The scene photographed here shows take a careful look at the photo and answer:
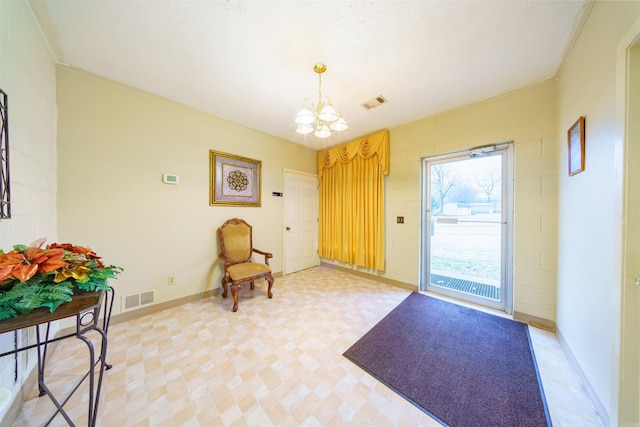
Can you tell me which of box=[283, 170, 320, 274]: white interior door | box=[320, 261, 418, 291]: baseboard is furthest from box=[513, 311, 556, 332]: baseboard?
box=[283, 170, 320, 274]: white interior door

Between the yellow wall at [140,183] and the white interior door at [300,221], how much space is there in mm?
940

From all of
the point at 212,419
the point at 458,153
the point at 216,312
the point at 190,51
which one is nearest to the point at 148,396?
the point at 212,419

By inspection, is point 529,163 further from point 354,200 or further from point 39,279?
point 39,279

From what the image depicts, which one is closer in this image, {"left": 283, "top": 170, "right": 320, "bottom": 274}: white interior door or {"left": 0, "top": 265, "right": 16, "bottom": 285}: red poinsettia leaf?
{"left": 0, "top": 265, "right": 16, "bottom": 285}: red poinsettia leaf

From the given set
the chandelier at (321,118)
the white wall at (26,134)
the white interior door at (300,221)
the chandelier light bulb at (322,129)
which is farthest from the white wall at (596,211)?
the white interior door at (300,221)

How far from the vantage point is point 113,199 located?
204 cm

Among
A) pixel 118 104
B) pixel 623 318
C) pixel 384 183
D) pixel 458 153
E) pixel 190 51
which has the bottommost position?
pixel 623 318

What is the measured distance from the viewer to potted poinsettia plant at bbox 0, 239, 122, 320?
758 mm

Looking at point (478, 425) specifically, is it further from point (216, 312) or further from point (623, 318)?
point (216, 312)

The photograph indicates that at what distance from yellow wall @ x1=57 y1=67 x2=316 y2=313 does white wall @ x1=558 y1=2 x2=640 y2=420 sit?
3.36 meters

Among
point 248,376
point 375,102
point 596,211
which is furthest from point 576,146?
point 248,376

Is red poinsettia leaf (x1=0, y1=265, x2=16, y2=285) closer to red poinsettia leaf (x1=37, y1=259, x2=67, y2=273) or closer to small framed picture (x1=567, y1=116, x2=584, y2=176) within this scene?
red poinsettia leaf (x1=37, y1=259, x2=67, y2=273)

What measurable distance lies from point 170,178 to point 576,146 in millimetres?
3762

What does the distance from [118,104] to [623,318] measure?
403cm
